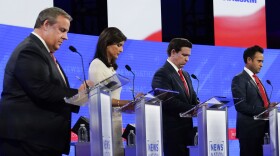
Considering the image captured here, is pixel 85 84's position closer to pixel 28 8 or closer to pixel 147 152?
pixel 147 152

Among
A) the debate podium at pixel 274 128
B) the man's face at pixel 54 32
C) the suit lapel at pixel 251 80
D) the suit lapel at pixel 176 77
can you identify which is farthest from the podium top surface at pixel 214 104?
the man's face at pixel 54 32

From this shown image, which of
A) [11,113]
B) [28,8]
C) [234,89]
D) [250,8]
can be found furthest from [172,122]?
[250,8]

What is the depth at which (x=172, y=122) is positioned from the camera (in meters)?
5.46

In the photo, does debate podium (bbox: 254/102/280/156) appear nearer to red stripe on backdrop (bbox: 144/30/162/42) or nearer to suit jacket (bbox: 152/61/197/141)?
suit jacket (bbox: 152/61/197/141)

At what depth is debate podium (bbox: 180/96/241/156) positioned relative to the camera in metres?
5.05

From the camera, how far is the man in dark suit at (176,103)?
5414 mm

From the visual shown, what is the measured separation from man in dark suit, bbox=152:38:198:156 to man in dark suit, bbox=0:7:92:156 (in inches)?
74.0

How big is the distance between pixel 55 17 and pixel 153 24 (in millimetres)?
3540

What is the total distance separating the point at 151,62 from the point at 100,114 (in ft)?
11.8

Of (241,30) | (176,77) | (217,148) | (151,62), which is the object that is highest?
(241,30)

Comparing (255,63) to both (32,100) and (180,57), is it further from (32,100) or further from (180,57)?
(32,100)

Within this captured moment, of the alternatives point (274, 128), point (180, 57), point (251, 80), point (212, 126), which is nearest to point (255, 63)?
point (251, 80)

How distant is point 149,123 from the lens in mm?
4434

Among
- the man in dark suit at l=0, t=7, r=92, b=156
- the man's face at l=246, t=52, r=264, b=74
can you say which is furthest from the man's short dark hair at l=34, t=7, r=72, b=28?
the man's face at l=246, t=52, r=264, b=74
